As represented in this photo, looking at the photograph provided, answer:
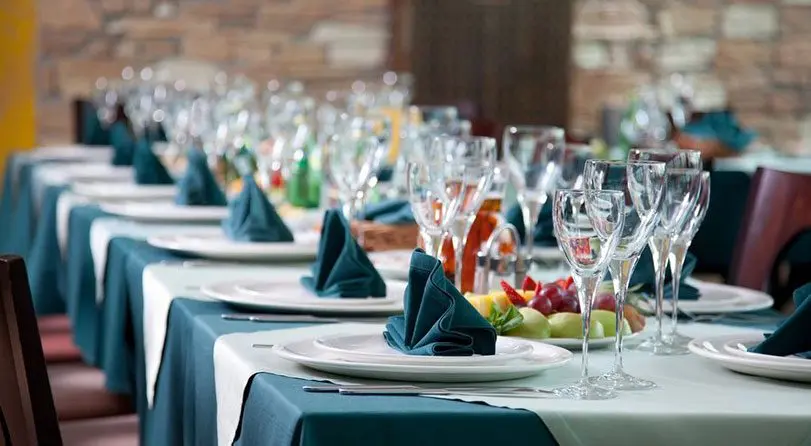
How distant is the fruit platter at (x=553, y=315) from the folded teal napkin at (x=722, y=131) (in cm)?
363

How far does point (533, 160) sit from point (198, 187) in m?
1.17

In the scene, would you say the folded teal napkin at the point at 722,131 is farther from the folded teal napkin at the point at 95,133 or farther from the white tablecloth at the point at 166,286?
the white tablecloth at the point at 166,286

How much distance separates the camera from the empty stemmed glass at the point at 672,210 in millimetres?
1731

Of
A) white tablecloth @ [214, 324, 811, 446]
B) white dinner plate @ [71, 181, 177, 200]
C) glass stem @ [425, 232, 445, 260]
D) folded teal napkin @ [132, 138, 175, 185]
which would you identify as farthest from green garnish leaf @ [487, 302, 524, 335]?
folded teal napkin @ [132, 138, 175, 185]

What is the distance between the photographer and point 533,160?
2.39 metres

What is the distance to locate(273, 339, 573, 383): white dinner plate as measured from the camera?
4.75ft

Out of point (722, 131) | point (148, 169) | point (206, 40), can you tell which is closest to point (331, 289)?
point (148, 169)

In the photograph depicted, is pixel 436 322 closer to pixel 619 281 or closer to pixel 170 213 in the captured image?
pixel 619 281

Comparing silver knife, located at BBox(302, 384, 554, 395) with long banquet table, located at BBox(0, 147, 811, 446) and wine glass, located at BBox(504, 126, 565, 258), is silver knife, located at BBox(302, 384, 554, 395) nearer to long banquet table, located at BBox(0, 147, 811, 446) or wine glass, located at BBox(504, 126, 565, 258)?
long banquet table, located at BBox(0, 147, 811, 446)

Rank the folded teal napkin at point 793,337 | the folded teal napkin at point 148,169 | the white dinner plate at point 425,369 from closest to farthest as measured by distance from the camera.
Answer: the white dinner plate at point 425,369, the folded teal napkin at point 793,337, the folded teal napkin at point 148,169

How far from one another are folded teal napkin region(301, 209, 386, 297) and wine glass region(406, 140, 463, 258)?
117 mm

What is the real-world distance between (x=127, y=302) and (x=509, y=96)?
6196 mm

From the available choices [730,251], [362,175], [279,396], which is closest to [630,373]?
[279,396]

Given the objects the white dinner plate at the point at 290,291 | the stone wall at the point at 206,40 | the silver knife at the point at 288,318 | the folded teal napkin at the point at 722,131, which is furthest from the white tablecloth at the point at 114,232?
the stone wall at the point at 206,40
